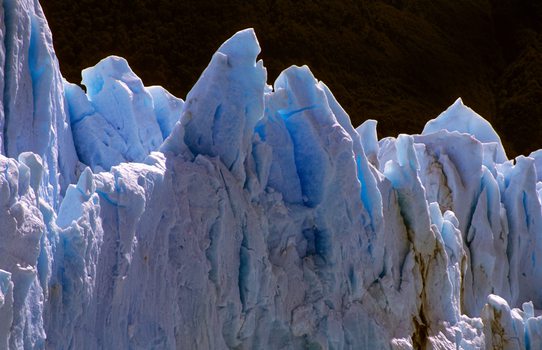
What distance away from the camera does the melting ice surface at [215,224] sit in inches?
180

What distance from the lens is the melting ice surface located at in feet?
15.0

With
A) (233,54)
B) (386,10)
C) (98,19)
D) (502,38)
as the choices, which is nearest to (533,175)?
(233,54)

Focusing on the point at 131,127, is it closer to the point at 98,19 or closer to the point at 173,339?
the point at 173,339

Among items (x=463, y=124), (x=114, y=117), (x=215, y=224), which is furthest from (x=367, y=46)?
(x=215, y=224)

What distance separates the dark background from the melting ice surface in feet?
43.4

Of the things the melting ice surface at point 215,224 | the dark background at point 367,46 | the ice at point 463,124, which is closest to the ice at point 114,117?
the melting ice surface at point 215,224

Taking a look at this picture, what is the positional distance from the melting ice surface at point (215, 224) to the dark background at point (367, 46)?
43.4 feet

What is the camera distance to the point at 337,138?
6.66 metres

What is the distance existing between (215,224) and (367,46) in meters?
19.4

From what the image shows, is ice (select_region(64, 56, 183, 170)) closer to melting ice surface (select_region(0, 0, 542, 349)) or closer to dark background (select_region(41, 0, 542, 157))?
melting ice surface (select_region(0, 0, 542, 349))

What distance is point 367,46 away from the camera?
2473 centimetres

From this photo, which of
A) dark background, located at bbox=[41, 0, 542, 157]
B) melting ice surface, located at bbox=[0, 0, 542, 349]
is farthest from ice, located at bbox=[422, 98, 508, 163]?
dark background, located at bbox=[41, 0, 542, 157]

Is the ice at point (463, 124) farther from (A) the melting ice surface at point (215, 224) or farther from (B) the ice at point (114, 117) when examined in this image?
(B) the ice at point (114, 117)

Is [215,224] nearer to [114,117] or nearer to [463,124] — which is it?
[114,117]
